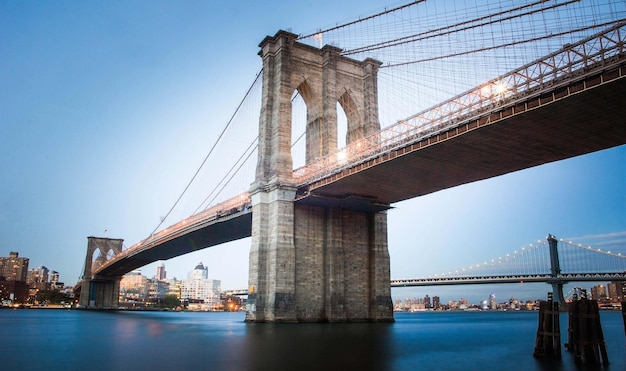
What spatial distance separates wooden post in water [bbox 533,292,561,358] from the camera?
1817 cm

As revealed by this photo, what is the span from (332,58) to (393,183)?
14928mm

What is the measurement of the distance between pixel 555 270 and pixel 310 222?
255ft

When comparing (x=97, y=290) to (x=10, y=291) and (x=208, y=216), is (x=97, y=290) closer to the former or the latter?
(x=10, y=291)

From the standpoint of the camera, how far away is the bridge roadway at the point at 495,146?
22.2 m

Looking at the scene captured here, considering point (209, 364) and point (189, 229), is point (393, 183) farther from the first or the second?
point (189, 229)

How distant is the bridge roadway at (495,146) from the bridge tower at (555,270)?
69.7 metres

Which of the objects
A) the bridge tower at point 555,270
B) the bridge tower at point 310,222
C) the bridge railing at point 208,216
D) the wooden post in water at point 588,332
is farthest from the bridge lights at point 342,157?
the bridge tower at point 555,270

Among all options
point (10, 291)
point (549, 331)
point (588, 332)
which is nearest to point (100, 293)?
point (10, 291)

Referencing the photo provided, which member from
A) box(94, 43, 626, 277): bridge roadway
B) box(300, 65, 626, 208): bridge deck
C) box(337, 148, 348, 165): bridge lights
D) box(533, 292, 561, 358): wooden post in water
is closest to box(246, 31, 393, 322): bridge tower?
box(94, 43, 626, 277): bridge roadway

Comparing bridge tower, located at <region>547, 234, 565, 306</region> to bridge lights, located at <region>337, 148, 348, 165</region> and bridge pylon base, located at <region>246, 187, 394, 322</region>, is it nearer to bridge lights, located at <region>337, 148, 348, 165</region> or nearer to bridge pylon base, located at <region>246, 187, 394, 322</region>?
bridge pylon base, located at <region>246, 187, 394, 322</region>

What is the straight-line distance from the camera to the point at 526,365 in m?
16.8

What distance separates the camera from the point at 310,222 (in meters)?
41.1

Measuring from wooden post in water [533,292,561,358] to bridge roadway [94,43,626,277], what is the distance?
883 centimetres

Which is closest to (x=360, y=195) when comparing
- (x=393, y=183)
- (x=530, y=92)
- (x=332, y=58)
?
(x=393, y=183)
